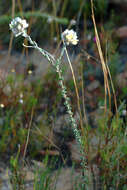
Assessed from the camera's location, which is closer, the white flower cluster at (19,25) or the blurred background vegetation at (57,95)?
the white flower cluster at (19,25)

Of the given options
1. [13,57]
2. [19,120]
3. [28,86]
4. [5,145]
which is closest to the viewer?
[5,145]

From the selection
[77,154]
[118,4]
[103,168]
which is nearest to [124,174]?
[103,168]

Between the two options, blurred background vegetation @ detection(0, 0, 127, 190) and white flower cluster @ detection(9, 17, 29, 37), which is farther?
blurred background vegetation @ detection(0, 0, 127, 190)

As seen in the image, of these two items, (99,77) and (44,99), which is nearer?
(44,99)

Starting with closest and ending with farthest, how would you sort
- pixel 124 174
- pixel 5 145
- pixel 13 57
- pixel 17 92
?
pixel 124 174 < pixel 5 145 < pixel 17 92 < pixel 13 57

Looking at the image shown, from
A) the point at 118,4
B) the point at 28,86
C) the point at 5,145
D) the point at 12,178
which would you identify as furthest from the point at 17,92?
the point at 118,4

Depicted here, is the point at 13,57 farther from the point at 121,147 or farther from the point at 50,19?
the point at 121,147

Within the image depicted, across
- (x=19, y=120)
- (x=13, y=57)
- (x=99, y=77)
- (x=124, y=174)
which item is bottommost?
(x=124, y=174)

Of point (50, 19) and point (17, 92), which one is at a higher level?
point (50, 19)

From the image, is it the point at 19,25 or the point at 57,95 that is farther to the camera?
the point at 57,95
